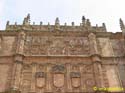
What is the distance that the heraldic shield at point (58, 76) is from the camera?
44.6 feet

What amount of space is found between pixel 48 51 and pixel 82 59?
2.46m

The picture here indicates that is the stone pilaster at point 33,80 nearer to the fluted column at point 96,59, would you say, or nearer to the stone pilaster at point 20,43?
the stone pilaster at point 20,43

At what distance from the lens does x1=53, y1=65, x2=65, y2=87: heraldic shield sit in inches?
536

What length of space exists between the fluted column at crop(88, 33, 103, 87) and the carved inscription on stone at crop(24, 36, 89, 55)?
404mm

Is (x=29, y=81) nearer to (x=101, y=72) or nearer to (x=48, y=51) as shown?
(x=48, y=51)

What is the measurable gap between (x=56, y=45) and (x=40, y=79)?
3.10 m

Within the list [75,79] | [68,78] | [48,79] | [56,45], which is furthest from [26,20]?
[75,79]

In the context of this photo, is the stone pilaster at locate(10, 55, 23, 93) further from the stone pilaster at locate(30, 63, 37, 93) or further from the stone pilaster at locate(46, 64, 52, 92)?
the stone pilaster at locate(46, 64, 52, 92)

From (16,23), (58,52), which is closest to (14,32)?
(16,23)

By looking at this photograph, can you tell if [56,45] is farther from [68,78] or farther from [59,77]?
[68,78]

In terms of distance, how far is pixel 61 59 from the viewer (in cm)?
1486

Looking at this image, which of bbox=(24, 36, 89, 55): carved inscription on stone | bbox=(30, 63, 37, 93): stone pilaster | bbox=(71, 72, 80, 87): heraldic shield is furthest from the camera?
bbox=(24, 36, 89, 55): carved inscription on stone

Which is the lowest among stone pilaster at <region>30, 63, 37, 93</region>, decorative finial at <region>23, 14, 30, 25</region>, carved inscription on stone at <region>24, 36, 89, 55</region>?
stone pilaster at <region>30, 63, 37, 93</region>

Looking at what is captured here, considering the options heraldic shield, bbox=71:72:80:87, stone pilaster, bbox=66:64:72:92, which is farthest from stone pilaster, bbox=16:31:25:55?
heraldic shield, bbox=71:72:80:87
